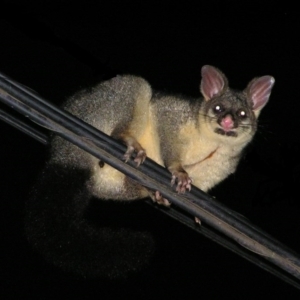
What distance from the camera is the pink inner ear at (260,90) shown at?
4.15 meters

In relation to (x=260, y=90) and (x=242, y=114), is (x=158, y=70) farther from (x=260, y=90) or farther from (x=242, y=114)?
(x=242, y=114)

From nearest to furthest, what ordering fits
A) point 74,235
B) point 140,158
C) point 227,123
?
1. point 140,158
2. point 74,235
3. point 227,123

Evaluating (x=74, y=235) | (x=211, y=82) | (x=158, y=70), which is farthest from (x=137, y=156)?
(x=158, y=70)

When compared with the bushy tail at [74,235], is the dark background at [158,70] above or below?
above

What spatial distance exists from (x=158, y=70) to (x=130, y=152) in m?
3.12

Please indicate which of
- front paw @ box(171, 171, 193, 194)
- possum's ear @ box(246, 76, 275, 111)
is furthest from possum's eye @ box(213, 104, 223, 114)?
front paw @ box(171, 171, 193, 194)

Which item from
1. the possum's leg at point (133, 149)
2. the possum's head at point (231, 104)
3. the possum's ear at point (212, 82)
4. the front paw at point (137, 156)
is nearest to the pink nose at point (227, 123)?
the possum's head at point (231, 104)

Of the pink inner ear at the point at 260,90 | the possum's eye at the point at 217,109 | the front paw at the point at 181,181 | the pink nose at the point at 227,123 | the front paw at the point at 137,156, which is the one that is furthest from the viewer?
the pink inner ear at the point at 260,90

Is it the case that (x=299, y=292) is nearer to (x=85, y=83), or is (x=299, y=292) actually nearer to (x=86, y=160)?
(x=85, y=83)

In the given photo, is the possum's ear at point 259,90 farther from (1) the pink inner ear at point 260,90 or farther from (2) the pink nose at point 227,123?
(2) the pink nose at point 227,123

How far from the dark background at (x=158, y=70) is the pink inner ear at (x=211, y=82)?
180cm

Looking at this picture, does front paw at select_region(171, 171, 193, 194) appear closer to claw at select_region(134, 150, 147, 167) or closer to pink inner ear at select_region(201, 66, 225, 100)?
claw at select_region(134, 150, 147, 167)

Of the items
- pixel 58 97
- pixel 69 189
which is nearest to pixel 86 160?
pixel 69 189

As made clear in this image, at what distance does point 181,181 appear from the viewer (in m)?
3.43
